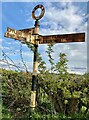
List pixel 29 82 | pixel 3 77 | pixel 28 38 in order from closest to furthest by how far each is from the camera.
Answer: pixel 28 38 → pixel 29 82 → pixel 3 77

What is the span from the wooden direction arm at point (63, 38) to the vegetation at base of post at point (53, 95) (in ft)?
0.43

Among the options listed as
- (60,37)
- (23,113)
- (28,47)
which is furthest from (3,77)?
(60,37)

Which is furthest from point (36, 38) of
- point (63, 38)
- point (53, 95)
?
point (53, 95)

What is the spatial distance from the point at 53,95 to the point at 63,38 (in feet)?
4.26

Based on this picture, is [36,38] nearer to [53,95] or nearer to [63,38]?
[63,38]

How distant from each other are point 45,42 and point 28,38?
32cm

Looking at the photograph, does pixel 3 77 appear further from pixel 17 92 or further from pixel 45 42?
pixel 45 42

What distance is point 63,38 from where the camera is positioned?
17.0 ft

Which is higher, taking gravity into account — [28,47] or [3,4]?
[3,4]

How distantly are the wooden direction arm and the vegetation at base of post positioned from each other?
0.13 metres

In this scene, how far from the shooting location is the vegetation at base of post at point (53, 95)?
5426 millimetres

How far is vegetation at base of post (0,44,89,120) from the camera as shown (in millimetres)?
5426

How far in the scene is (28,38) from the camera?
521 centimetres

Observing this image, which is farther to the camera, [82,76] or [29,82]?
[29,82]
